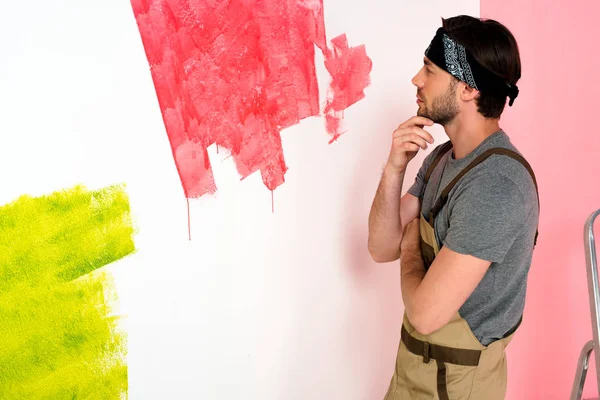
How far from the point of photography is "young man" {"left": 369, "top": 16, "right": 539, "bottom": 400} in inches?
50.9

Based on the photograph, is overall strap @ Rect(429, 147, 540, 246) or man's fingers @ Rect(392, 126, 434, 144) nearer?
overall strap @ Rect(429, 147, 540, 246)

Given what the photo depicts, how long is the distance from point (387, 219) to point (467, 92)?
1.11ft

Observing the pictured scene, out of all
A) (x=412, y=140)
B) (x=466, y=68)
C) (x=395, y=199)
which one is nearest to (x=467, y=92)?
(x=466, y=68)

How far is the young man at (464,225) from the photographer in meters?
1.29

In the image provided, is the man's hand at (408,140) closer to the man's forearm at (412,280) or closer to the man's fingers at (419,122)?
the man's fingers at (419,122)

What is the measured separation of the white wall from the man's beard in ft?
1.52

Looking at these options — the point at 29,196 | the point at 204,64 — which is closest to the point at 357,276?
the point at 204,64

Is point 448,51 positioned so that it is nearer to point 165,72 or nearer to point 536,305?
point 165,72

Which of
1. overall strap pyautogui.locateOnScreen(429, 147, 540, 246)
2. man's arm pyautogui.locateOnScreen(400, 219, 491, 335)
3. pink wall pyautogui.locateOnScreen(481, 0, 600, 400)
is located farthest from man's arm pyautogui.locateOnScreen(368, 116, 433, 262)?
pink wall pyautogui.locateOnScreen(481, 0, 600, 400)

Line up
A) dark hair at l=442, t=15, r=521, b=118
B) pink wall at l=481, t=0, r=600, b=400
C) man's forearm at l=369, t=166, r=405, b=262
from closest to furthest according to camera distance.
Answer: dark hair at l=442, t=15, r=521, b=118, man's forearm at l=369, t=166, r=405, b=262, pink wall at l=481, t=0, r=600, b=400

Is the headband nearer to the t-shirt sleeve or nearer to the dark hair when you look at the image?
the dark hair

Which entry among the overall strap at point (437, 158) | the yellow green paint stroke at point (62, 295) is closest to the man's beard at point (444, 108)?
the overall strap at point (437, 158)

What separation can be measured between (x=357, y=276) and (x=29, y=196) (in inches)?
39.0

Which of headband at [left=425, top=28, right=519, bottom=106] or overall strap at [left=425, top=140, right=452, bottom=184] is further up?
headband at [left=425, top=28, right=519, bottom=106]
